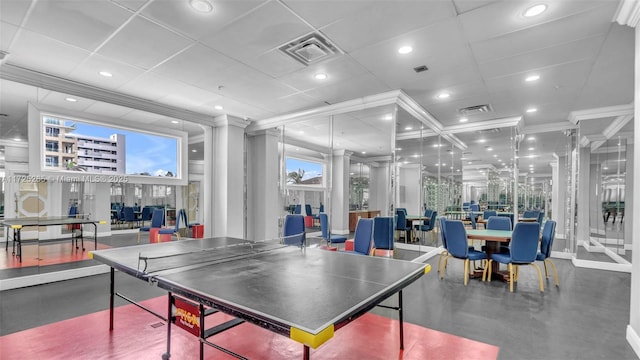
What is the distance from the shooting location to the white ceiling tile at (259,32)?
3107 mm

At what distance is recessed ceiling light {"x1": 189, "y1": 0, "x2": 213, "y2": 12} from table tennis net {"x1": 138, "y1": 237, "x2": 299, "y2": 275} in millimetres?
2338

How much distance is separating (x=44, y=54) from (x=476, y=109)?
7117 mm

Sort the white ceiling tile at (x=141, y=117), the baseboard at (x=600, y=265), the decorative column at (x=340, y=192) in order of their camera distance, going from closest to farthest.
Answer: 1. the white ceiling tile at (x=141, y=117)
2. the baseboard at (x=600, y=265)
3. the decorative column at (x=340, y=192)

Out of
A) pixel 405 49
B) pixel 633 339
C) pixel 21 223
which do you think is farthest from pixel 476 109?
pixel 21 223

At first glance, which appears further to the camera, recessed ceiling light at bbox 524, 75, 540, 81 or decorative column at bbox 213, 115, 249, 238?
decorative column at bbox 213, 115, 249, 238

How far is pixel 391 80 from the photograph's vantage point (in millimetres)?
4797

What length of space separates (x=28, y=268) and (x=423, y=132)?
7642 mm

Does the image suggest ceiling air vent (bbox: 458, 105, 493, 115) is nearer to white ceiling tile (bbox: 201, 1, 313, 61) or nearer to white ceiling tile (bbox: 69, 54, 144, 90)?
white ceiling tile (bbox: 201, 1, 313, 61)

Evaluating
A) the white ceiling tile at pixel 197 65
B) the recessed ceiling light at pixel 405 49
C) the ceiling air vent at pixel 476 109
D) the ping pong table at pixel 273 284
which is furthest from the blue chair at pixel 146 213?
the ceiling air vent at pixel 476 109

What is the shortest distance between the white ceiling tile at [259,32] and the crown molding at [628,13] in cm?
295

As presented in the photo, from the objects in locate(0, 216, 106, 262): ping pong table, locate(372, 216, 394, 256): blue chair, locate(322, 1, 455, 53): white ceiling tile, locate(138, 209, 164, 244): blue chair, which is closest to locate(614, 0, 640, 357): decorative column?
locate(322, 1, 455, 53): white ceiling tile

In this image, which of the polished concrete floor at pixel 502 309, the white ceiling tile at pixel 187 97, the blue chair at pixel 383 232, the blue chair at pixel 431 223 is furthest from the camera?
the blue chair at pixel 431 223

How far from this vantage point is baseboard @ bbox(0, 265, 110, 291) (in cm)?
459

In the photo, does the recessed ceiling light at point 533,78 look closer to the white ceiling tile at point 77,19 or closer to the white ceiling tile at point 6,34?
the white ceiling tile at point 77,19
